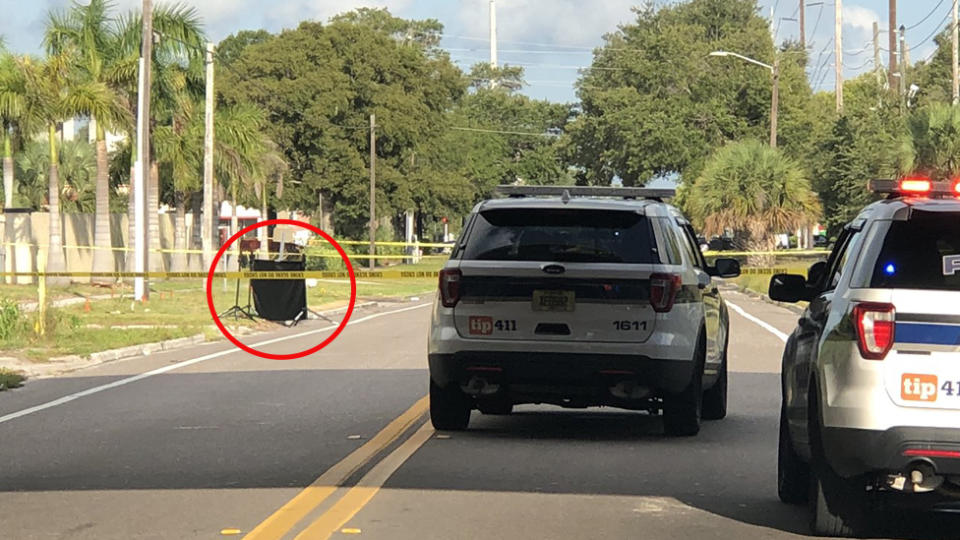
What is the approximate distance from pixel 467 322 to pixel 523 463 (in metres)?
1.40

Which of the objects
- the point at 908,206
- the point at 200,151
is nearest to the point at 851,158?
the point at 200,151

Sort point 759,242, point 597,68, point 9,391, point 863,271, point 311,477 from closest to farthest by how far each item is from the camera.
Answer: point 863,271 < point 311,477 < point 9,391 < point 759,242 < point 597,68

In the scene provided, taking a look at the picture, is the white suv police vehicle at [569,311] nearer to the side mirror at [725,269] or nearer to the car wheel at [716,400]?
the car wheel at [716,400]

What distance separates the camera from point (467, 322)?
11.9m

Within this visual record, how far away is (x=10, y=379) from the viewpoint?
1841 centimetres

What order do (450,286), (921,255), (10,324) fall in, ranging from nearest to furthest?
(921,255) → (450,286) → (10,324)

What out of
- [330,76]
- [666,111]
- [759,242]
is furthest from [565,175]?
[759,242]

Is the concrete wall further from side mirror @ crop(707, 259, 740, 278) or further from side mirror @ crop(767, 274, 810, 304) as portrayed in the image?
side mirror @ crop(767, 274, 810, 304)

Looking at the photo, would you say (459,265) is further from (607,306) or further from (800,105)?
(800,105)

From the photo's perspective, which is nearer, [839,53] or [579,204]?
[579,204]

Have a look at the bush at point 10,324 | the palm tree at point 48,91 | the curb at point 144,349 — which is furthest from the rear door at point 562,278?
the palm tree at point 48,91

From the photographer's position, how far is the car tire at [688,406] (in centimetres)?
1212

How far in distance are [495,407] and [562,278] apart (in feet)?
5.91

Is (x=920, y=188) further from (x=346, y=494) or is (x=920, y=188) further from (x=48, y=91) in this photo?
(x=48, y=91)
